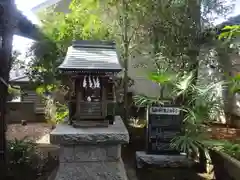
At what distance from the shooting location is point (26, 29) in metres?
5.59

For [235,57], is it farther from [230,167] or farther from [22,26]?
[22,26]

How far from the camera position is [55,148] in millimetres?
6191

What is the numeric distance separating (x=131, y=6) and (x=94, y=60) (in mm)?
2352

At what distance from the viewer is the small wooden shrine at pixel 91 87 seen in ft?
13.0

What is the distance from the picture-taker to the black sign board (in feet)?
16.8

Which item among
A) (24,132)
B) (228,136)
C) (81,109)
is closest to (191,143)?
(228,136)

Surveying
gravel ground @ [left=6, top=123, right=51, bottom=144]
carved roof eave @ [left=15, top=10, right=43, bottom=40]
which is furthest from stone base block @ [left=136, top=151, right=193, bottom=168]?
carved roof eave @ [left=15, top=10, right=43, bottom=40]

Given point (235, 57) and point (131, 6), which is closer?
point (131, 6)

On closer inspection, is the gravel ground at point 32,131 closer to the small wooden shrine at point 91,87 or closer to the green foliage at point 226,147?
the small wooden shrine at point 91,87

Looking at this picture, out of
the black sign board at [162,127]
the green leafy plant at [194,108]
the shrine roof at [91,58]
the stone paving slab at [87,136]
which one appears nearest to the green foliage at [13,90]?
the shrine roof at [91,58]

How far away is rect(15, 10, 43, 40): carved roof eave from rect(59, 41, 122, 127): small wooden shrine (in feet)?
5.11

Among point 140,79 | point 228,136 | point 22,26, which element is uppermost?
point 22,26

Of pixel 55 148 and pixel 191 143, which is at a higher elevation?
pixel 191 143

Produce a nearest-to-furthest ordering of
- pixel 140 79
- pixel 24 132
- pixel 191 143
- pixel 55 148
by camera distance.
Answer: pixel 191 143, pixel 55 148, pixel 24 132, pixel 140 79
